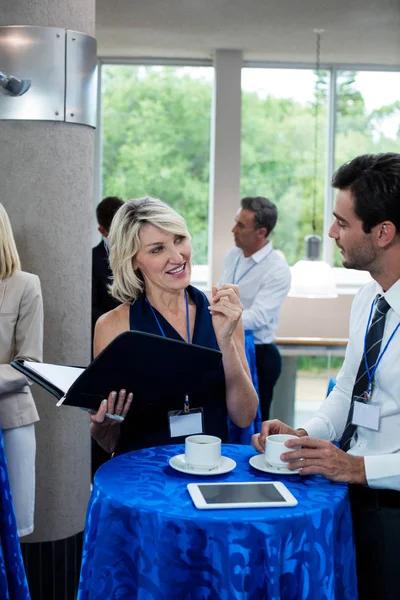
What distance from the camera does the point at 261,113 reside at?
8109mm

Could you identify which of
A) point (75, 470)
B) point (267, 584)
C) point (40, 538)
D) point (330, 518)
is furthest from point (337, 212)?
point (40, 538)

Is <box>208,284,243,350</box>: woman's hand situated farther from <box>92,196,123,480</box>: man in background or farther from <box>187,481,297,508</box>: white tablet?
<box>92,196,123,480</box>: man in background

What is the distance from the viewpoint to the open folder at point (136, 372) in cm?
185

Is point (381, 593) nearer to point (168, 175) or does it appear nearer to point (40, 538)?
point (40, 538)

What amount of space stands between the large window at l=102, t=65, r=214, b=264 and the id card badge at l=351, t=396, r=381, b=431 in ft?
20.4

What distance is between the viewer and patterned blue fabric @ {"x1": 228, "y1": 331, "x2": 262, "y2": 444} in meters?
4.11

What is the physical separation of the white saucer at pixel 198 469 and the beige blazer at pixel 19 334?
3.09 feet

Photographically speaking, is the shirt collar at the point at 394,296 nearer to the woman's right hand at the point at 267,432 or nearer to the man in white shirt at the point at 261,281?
the woman's right hand at the point at 267,432

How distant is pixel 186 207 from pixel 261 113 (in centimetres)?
134

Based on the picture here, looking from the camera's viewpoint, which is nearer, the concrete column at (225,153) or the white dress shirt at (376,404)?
the white dress shirt at (376,404)

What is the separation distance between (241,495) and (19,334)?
136cm

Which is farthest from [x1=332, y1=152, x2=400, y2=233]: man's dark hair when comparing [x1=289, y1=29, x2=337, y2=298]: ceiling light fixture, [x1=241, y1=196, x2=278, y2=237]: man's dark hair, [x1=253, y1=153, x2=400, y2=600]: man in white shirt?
[x1=289, y1=29, x2=337, y2=298]: ceiling light fixture

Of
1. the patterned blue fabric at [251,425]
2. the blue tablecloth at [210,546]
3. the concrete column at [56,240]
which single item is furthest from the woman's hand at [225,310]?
the patterned blue fabric at [251,425]

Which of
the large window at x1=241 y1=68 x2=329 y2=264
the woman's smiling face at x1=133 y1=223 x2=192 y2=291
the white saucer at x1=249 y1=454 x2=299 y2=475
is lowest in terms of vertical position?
the white saucer at x1=249 y1=454 x2=299 y2=475
